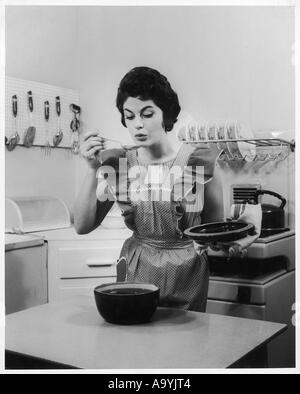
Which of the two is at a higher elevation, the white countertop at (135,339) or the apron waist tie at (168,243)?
the apron waist tie at (168,243)

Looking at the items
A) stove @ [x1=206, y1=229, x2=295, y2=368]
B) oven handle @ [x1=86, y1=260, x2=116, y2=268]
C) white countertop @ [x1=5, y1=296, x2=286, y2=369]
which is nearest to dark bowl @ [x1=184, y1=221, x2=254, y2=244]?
white countertop @ [x1=5, y1=296, x2=286, y2=369]

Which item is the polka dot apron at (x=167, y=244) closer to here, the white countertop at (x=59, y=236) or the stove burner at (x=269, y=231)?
the white countertop at (x=59, y=236)

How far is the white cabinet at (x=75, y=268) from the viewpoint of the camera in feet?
6.92

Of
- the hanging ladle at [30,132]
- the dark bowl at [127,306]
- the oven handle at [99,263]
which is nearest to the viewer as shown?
the dark bowl at [127,306]

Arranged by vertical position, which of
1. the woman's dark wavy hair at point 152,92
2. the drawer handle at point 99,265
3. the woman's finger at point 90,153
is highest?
the woman's dark wavy hair at point 152,92

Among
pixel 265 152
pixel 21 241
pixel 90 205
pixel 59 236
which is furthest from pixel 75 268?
pixel 265 152

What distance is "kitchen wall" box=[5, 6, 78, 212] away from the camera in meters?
1.72

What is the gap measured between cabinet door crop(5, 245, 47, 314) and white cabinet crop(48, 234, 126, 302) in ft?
0.12

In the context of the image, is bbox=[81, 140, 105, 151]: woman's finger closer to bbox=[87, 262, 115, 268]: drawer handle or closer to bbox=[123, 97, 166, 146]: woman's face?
bbox=[123, 97, 166, 146]: woman's face

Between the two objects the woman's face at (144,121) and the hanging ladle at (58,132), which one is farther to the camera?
the hanging ladle at (58,132)

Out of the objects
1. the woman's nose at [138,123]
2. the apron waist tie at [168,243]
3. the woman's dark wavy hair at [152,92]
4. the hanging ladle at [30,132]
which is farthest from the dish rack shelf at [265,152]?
the hanging ladle at [30,132]

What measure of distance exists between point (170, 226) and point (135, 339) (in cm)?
69

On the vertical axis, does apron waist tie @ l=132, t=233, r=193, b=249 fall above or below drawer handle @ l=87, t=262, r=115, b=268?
above
